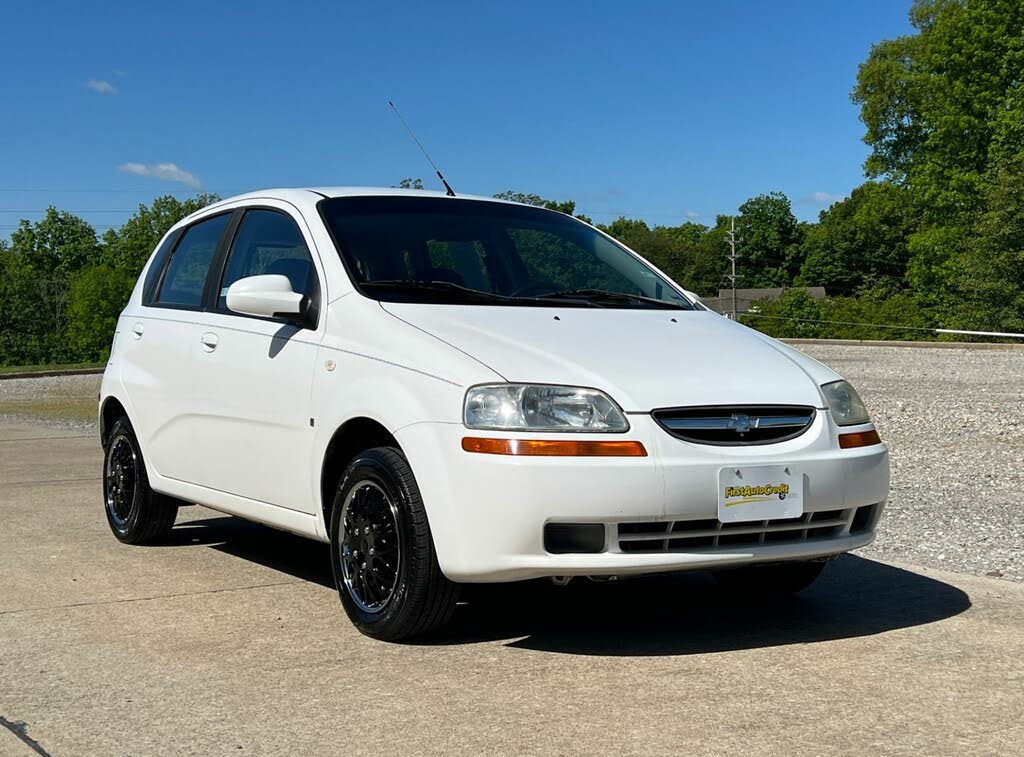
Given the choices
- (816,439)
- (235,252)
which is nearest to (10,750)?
(816,439)

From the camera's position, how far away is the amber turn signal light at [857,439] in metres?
4.86

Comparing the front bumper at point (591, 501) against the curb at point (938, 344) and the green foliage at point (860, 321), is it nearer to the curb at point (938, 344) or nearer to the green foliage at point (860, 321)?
the curb at point (938, 344)

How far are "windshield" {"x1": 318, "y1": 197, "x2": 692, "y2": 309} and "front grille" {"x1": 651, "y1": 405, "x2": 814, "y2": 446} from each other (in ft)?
3.69

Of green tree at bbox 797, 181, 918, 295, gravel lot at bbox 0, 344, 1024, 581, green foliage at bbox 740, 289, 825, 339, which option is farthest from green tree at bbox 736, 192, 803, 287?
gravel lot at bbox 0, 344, 1024, 581

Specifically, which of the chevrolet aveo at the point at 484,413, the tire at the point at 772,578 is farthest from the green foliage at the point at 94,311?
the tire at the point at 772,578

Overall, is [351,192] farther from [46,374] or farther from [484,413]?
[46,374]

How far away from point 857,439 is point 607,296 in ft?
4.40

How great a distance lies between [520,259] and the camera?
19.2 ft

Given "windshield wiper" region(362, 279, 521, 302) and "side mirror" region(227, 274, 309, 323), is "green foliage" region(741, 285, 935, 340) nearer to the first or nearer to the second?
"windshield wiper" region(362, 279, 521, 302)

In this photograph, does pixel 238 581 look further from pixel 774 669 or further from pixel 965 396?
pixel 965 396

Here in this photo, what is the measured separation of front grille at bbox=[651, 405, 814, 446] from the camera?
4.51 metres

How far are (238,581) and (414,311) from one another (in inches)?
73.2

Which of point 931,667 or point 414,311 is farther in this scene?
point 414,311

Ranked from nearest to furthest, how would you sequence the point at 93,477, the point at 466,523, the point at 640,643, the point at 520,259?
the point at 466,523
the point at 640,643
the point at 520,259
the point at 93,477
